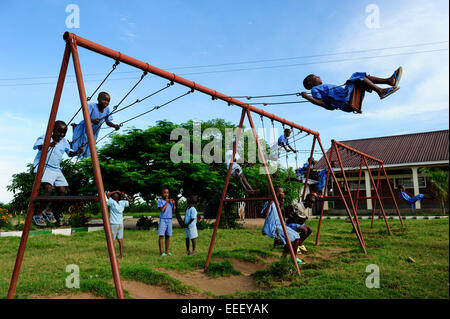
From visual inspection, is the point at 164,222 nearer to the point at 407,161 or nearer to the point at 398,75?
the point at 398,75

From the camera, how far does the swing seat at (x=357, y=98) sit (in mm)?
5723

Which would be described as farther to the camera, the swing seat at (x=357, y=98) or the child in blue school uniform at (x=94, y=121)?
the swing seat at (x=357, y=98)

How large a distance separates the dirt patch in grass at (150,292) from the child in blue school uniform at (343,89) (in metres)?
3.96

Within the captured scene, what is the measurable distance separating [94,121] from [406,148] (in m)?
26.4

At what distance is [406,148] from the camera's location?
26.1 metres

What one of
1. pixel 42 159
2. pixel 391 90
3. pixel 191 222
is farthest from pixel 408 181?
pixel 42 159

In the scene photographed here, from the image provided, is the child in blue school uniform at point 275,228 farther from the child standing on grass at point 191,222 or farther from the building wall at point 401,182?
the building wall at point 401,182

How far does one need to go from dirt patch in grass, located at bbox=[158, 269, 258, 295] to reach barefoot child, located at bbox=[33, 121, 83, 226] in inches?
99.4

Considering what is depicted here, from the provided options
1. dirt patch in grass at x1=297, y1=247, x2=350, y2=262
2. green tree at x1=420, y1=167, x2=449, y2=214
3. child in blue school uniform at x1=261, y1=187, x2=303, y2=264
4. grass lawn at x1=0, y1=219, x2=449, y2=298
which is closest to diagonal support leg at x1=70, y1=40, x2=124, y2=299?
grass lawn at x1=0, y1=219, x2=449, y2=298

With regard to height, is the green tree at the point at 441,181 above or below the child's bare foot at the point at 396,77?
below

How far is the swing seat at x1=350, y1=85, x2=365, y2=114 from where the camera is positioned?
5723 mm

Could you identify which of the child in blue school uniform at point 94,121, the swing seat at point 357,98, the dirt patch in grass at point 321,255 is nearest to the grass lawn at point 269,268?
the dirt patch in grass at point 321,255

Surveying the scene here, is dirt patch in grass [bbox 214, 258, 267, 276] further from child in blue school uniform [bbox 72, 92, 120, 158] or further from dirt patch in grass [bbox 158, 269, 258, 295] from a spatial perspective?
child in blue school uniform [bbox 72, 92, 120, 158]
